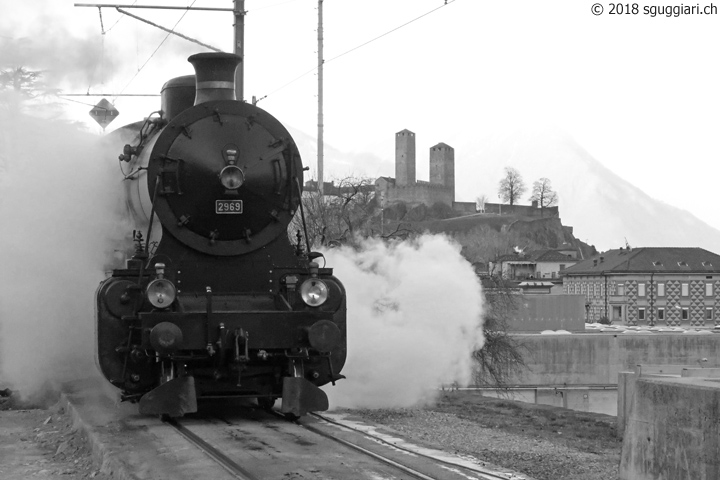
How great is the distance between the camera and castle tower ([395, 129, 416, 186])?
163m

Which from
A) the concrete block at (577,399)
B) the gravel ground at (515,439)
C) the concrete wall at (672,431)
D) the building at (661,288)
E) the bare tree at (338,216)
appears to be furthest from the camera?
the building at (661,288)

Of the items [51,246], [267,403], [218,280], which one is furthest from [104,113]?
[218,280]

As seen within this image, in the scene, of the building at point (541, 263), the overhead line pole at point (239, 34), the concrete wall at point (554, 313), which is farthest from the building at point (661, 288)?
the overhead line pole at point (239, 34)

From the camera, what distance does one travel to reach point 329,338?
34.2 feet

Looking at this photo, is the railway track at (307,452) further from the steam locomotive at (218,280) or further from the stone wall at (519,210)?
the stone wall at (519,210)

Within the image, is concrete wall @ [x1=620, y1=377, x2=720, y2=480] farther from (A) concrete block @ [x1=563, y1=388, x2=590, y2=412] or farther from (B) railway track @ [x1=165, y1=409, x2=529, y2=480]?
(A) concrete block @ [x1=563, y1=388, x2=590, y2=412]

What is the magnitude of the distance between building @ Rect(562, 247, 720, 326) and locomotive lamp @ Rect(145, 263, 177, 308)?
69.0m

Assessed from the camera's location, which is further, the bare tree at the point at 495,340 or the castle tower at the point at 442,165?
the castle tower at the point at 442,165

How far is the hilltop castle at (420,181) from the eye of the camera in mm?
160125

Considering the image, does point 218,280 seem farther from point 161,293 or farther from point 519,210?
point 519,210

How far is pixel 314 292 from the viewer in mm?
10891

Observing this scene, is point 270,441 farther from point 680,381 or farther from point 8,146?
point 8,146

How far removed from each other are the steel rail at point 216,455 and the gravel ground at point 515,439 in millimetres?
2206

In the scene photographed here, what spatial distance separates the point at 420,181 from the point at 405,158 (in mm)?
4700
